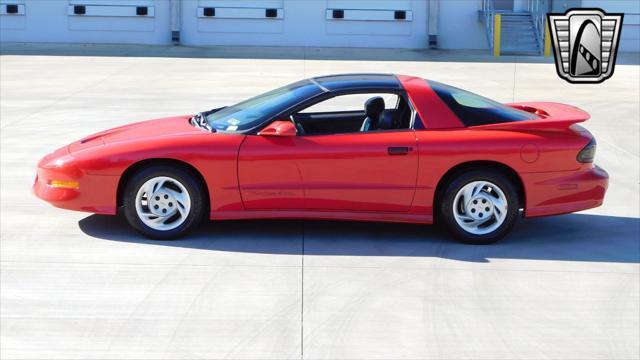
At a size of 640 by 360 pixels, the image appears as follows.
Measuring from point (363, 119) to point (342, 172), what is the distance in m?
1.09

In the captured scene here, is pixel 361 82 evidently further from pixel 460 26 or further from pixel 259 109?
pixel 460 26

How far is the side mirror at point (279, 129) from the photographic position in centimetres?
788

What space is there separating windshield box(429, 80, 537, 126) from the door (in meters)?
0.52

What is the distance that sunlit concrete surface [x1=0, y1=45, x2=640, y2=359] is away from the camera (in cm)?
591

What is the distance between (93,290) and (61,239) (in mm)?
1366

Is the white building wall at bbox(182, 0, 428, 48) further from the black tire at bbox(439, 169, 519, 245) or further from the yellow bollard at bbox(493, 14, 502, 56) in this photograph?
the black tire at bbox(439, 169, 519, 245)

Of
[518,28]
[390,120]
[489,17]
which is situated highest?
[489,17]

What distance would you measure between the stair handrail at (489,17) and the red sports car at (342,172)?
23.1m

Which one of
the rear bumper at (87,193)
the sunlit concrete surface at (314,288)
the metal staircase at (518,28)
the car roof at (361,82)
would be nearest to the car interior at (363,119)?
the car roof at (361,82)

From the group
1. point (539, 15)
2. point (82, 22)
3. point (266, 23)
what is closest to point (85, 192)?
point (266, 23)

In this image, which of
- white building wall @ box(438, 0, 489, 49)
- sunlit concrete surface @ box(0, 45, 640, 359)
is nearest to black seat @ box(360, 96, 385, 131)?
sunlit concrete surface @ box(0, 45, 640, 359)

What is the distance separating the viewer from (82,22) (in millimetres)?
31406

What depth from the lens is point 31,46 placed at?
29.9m

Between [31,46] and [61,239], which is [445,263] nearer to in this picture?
[61,239]
